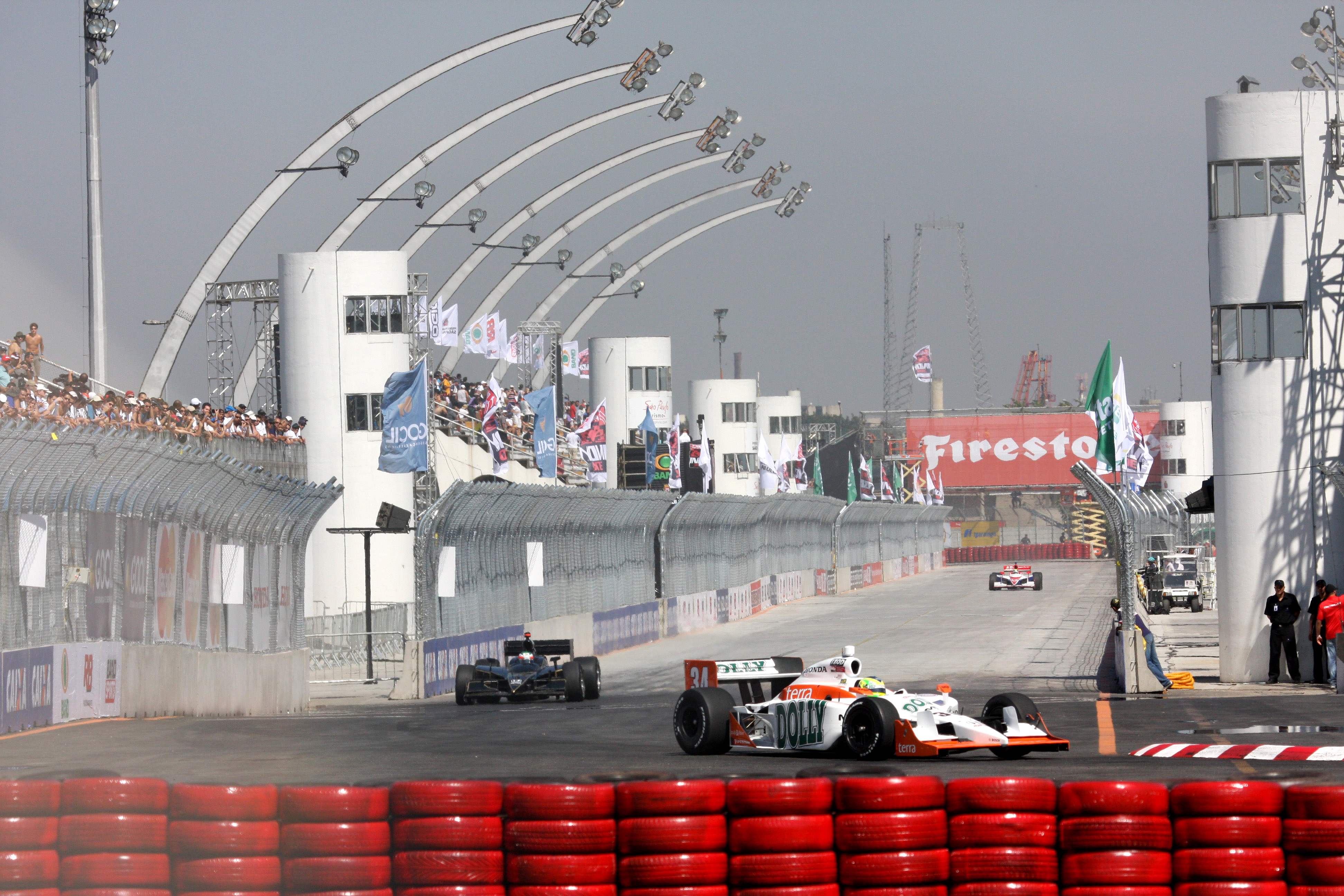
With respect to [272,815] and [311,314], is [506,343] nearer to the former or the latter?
[311,314]

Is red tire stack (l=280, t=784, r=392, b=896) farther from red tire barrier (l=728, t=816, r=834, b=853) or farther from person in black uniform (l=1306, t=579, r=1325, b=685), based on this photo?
person in black uniform (l=1306, t=579, r=1325, b=685)

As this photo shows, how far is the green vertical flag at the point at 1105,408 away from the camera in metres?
26.8

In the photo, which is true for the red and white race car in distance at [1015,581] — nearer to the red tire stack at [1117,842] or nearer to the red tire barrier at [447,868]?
the red tire stack at [1117,842]

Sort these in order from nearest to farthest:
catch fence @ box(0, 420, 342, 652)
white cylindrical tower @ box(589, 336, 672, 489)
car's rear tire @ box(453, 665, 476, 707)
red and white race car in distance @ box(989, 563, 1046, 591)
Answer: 1. catch fence @ box(0, 420, 342, 652)
2. car's rear tire @ box(453, 665, 476, 707)
3. red and white race car in distance @ box(989, 563, 1046, 591)
4. white cylindrical tower @ box(589, 336, 672, 489)

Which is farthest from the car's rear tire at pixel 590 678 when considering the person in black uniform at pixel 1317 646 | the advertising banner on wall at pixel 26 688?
the person in black uniform at pixel 1317 646

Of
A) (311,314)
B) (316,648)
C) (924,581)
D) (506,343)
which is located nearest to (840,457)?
(924,581)

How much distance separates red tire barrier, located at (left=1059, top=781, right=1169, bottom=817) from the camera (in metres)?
8.64

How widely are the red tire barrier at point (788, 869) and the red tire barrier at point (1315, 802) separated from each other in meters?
2.18

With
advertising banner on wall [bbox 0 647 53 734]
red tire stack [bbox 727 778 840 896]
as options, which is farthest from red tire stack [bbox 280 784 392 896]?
advertising banner on wall [bbox 0 647 53 734]

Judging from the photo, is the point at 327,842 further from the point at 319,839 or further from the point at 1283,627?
the point at 1283,627

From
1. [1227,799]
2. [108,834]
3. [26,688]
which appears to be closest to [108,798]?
[108,834]

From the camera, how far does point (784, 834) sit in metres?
8.76

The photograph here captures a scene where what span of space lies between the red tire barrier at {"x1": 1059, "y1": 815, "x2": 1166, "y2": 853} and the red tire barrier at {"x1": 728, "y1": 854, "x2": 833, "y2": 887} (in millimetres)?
1093

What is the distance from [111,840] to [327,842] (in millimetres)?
1128
